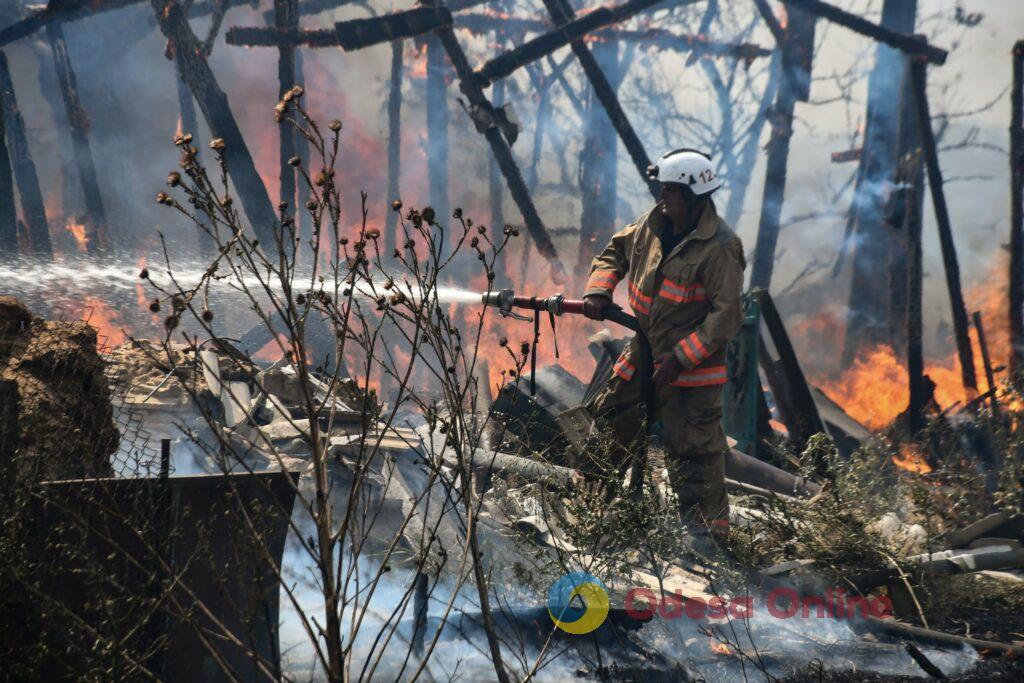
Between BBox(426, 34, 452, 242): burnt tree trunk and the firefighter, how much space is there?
11.1 m

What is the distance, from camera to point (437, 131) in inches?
669

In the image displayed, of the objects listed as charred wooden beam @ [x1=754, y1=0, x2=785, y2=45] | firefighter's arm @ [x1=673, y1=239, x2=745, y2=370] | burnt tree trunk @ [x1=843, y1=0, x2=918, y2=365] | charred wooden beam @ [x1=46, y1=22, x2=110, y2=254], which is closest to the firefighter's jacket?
firefighter's arm @ [x1=673, y1=239, x2=745, y2=370]

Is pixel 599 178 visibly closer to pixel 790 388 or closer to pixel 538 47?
pixel 538 47

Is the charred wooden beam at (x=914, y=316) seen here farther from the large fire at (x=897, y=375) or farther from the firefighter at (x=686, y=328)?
the firefighter at (x=686, y=328)

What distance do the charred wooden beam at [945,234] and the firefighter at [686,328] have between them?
18.3ft

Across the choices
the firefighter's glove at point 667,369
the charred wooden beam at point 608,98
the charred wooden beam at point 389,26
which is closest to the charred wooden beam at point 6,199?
the charred wooden beam at point 389,26

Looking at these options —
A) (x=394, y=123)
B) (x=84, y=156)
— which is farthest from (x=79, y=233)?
(x=394, y=123)

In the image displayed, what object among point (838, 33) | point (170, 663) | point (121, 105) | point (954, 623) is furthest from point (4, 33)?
point (838, 33)

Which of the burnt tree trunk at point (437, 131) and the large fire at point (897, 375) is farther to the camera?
the burnt tree trunk at point (437, 131)

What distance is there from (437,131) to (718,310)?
13.9m

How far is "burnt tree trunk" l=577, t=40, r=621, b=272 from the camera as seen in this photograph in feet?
58.9

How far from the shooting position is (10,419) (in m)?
2.75

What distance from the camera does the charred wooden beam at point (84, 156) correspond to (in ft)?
40.8

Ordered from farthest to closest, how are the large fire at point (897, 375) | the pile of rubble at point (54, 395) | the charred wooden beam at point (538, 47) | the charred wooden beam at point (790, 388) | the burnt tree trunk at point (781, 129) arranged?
the burnt tree trunk at point (781, 129), the large fire at point (897, 375), the charred wooden beam at point (538, 47), the charred wooden beam at point (790, 388), the pile of rubble at point (54, 395)
